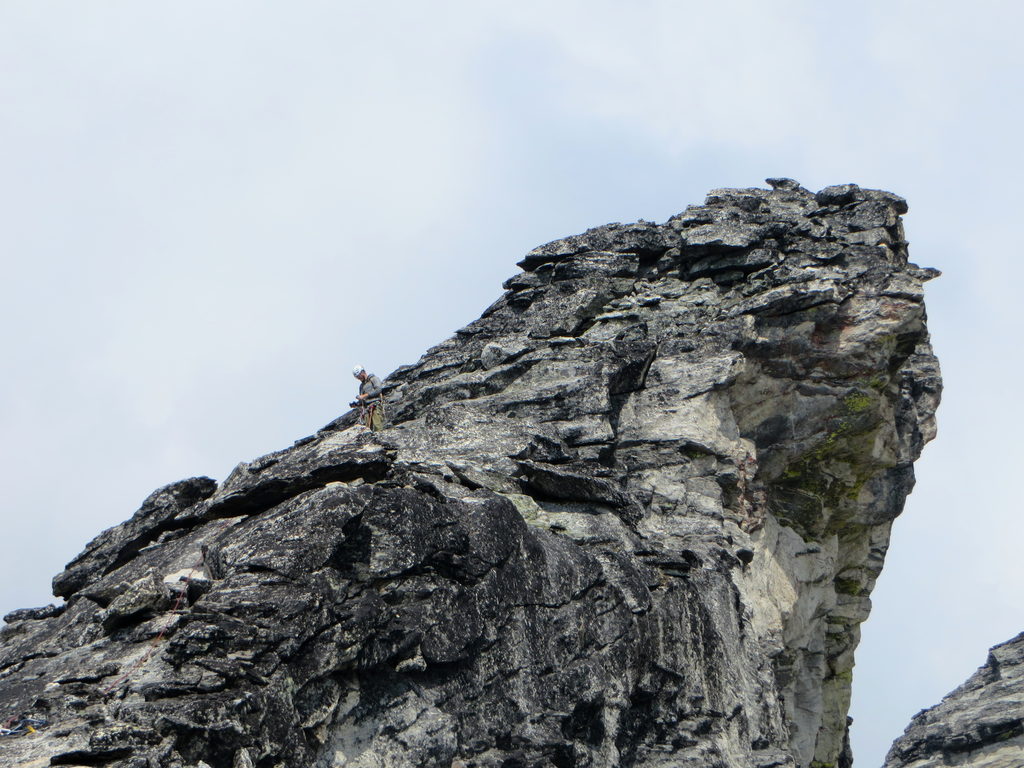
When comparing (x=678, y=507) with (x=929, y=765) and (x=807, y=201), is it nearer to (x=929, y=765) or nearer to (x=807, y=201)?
(x=807, y=201)

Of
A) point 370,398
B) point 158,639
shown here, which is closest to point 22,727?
point 158,639

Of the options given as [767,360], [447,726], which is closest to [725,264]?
[767,360]

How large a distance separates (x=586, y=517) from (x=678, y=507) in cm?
516

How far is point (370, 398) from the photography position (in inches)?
1795

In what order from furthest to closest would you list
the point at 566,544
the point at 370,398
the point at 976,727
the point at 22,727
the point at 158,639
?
1. the point at 976,727
2. the point at 370,398
3. the point at 566,544
4. the point at 158,639
5. the point at 22,727

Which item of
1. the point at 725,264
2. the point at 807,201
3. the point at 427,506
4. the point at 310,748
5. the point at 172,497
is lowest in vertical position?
the point at 310,748

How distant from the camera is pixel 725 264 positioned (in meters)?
53.8

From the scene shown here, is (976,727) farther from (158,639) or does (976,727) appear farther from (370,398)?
(158,639)

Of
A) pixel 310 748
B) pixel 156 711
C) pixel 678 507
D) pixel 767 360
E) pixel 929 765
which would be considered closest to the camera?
pixel 156 711

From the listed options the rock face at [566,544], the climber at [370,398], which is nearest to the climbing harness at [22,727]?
the rock face at [566,544]

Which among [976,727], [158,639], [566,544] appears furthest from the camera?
[976,727]

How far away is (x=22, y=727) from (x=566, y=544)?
1467 cm

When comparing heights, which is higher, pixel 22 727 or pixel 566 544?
pixel 566 544

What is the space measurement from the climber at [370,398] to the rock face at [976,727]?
42754mm
